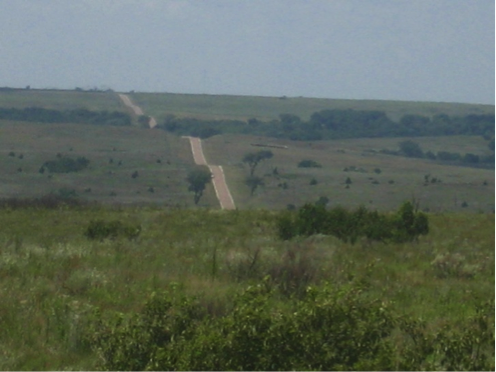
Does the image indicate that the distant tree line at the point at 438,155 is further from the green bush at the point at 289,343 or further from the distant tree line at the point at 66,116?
the green bush at the point at 289,343

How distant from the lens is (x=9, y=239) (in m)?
12.9

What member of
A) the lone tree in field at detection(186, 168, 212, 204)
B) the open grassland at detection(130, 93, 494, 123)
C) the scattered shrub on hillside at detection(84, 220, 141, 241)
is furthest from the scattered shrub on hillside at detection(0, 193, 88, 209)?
the open grassland at detection(130, 93, 494, 123)

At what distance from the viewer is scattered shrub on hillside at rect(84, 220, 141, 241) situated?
47.0 feet

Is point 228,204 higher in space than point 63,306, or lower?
lower

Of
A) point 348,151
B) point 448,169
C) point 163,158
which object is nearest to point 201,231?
point 163,158

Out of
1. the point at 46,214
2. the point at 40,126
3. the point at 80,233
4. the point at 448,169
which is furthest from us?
the point at 448,169

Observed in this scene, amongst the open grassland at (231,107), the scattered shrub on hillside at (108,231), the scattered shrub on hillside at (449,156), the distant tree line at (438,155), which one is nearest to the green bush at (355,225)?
the scattered shrub on hillside at (108,231)

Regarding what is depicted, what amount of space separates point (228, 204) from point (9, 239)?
48.4 feet

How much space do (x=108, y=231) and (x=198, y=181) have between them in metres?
13.0

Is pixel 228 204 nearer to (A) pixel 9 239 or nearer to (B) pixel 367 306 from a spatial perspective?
(A) pixel 9 239

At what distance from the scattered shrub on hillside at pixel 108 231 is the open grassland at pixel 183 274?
0.26 metres

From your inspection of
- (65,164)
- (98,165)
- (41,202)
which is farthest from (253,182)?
(41,202)

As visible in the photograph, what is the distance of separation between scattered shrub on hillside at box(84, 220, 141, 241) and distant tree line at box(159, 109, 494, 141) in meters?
28.4

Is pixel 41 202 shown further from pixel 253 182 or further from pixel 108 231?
pixel 253 182
